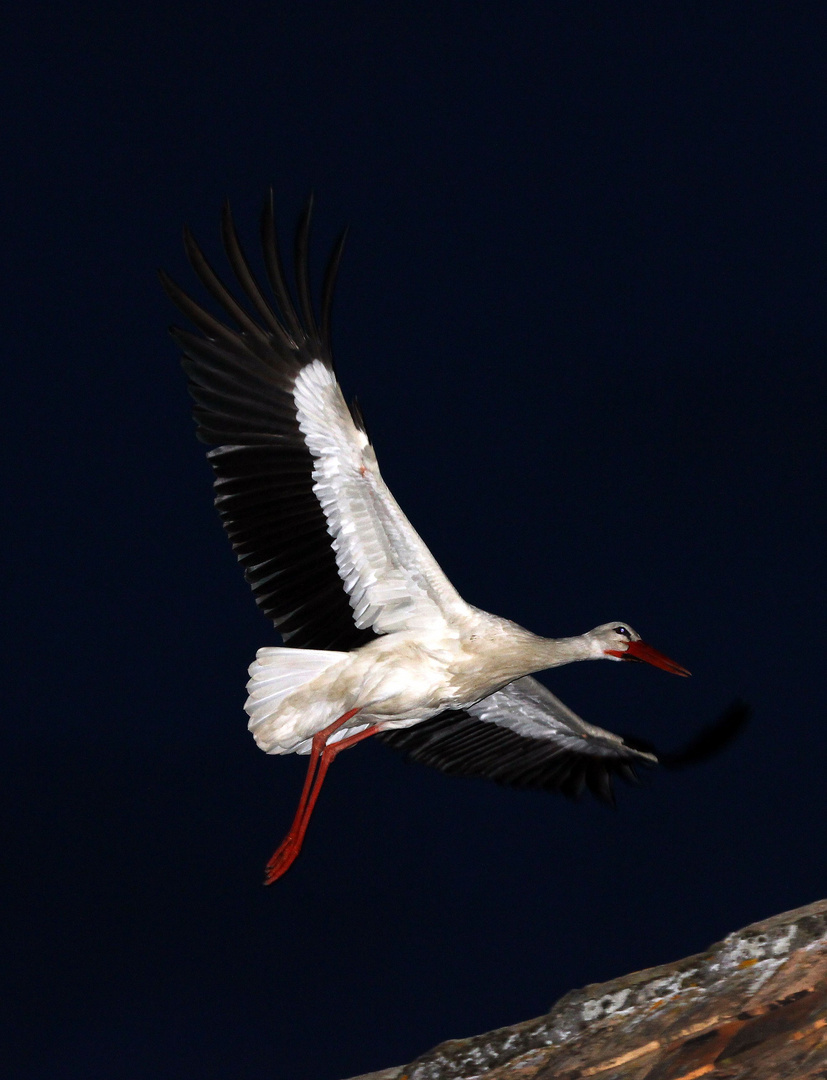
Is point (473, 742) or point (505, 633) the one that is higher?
point (505, 633)

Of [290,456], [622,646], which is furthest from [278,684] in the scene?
[622,646]

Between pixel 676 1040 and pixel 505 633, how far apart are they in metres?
2.44

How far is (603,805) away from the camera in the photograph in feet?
32.6

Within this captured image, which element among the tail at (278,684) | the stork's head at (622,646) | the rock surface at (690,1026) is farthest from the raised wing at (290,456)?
the rock surface at (690,1026)

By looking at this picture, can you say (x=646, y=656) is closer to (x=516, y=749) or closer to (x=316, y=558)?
(x=516, y=749)

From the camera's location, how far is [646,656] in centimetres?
893

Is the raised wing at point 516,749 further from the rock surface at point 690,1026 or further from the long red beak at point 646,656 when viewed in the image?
the rock surface at point 690,1026

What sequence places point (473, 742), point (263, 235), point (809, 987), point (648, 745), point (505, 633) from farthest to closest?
point (473, 742) → point (648, 745) → point (505, 633) → point (263, 235) → point (809, 987)

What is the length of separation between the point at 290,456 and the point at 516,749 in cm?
311

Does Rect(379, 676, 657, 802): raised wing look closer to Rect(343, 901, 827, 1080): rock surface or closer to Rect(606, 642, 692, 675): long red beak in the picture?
Rect(606, 642, 692, 675): long red beak

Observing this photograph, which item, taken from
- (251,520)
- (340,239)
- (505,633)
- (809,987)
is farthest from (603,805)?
(340,239)

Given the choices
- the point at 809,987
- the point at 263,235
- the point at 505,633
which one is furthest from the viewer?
the point at 505,633

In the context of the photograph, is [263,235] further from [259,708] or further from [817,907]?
[817,907]

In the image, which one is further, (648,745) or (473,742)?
(473,742)
